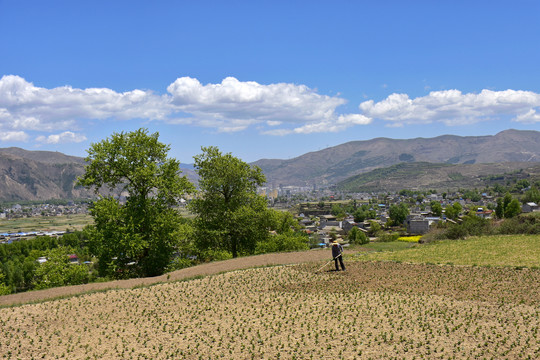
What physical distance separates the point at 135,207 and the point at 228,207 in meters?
9.41

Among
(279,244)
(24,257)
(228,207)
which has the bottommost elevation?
(24,257)

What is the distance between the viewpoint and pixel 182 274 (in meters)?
25.0

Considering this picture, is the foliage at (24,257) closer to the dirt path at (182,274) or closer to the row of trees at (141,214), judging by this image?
the row of trees at (141,214)

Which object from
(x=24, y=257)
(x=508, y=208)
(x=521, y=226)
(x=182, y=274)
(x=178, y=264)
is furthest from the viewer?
(x=24, y=257)

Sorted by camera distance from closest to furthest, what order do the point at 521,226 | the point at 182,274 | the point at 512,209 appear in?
the point at 182,274 → the point at 521,226 → the point at 512,209

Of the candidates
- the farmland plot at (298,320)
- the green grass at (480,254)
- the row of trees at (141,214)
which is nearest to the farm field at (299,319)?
the farmland plot at (298,320)

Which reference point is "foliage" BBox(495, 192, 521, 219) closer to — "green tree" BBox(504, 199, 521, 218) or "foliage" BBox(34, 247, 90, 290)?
"green tree" BBox(504, 199, 521, 218)

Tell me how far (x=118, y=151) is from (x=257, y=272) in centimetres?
1275

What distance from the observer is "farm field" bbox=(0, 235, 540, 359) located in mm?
12969

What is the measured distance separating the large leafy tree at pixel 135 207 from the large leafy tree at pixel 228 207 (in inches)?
230

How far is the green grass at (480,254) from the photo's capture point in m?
25.4

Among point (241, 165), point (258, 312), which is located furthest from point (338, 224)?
point (258, 312)

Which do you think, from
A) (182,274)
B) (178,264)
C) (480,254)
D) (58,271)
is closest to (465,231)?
(480,254)

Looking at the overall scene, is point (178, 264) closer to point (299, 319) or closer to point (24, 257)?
point (299, 319)
